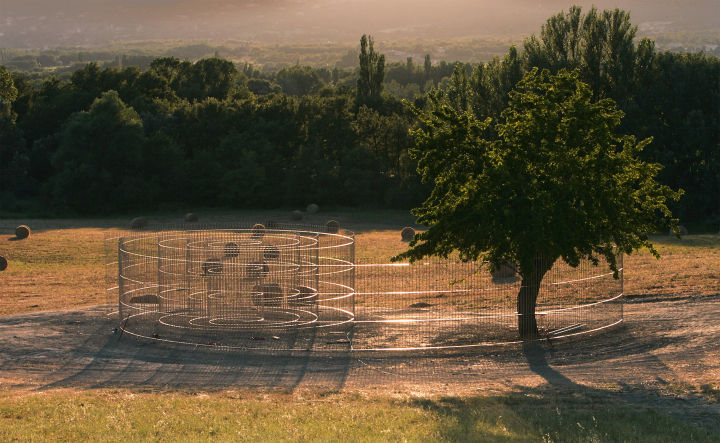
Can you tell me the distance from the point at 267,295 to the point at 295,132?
51.1 m

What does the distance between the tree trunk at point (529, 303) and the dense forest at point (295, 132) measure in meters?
32.0

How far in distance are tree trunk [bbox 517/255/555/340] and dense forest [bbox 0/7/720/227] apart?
32.0 metres

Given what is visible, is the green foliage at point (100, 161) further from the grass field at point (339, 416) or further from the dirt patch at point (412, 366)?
the grass field at point (339, 416)

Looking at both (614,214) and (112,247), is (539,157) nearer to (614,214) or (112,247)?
(614,214)

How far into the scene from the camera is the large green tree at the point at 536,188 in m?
15.3

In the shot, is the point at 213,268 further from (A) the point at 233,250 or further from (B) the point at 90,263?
(B) the point at 90,263

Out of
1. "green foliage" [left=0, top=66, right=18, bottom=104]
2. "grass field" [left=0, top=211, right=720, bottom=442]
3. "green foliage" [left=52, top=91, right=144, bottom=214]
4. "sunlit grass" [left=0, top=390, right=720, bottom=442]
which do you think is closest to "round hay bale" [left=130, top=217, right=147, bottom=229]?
"green foliage" [left=52, top=91, right=144, bottom=214]

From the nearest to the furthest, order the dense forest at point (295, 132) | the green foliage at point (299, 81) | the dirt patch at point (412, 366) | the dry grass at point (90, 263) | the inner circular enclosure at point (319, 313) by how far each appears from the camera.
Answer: the dirt patch at point (412, 366) < the inner circular enclosure at point (319, 313) < the dry grass at point (90, 263) < the dense forest at point (295, 132) < the green foliage at point (299, 81)

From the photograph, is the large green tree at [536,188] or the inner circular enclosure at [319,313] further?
the inner circular enclosure at [319,313]

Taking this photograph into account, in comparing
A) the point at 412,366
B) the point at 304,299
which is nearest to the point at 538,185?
the point at 412,366

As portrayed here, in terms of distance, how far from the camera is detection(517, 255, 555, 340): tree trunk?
54.3 feet

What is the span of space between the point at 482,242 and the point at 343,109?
54.6 metres

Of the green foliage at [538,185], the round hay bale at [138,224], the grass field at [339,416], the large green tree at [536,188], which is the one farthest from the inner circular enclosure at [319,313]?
the round hay bale at [138,224]

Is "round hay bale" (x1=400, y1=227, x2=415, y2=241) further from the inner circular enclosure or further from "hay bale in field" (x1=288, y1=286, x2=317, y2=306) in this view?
"hay bale in field" (x1=288, y1=286, x2=317, y2=306)
